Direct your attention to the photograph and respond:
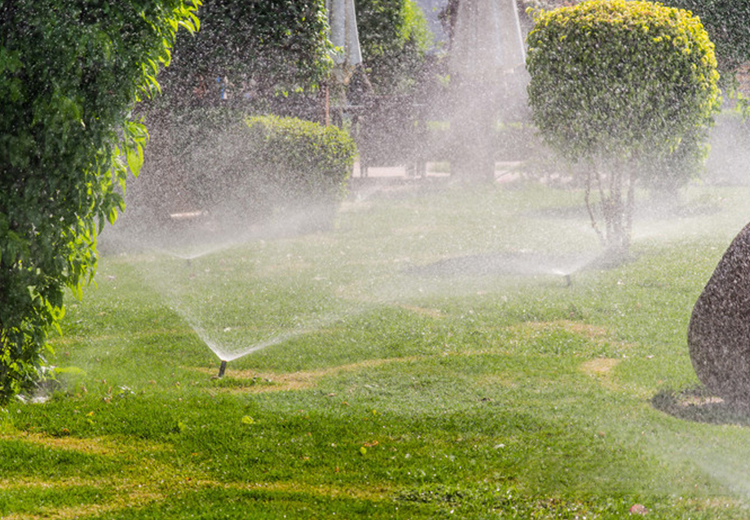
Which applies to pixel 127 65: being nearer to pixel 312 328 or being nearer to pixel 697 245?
pixel 312 328

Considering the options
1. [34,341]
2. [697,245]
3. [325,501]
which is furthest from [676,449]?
[697,245]

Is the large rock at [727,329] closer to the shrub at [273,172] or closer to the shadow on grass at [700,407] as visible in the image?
the shadow on grass at [700,407]

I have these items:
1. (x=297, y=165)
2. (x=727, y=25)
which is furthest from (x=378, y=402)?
(x=727, y=25)

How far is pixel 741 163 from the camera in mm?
18875

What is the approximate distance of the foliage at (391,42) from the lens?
19359 millimetres

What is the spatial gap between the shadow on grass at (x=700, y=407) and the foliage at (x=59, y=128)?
11.7 feet

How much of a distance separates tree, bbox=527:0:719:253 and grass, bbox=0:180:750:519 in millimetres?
1563

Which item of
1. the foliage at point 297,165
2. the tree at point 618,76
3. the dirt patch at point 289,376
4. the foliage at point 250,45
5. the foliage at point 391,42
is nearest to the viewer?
the dirt patch at point 289,376

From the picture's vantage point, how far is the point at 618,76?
30.3 ft

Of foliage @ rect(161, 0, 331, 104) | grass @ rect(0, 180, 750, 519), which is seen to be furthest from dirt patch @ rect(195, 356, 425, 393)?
foliage @ rect(161, 0, 331, 104)

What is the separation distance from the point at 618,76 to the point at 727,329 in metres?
5.11

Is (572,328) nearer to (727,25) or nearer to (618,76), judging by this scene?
(618,76)

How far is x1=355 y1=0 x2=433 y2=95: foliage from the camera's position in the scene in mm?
19359

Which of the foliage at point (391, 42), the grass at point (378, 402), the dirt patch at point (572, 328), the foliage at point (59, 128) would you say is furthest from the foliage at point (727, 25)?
the foliage at point (59, 128)
